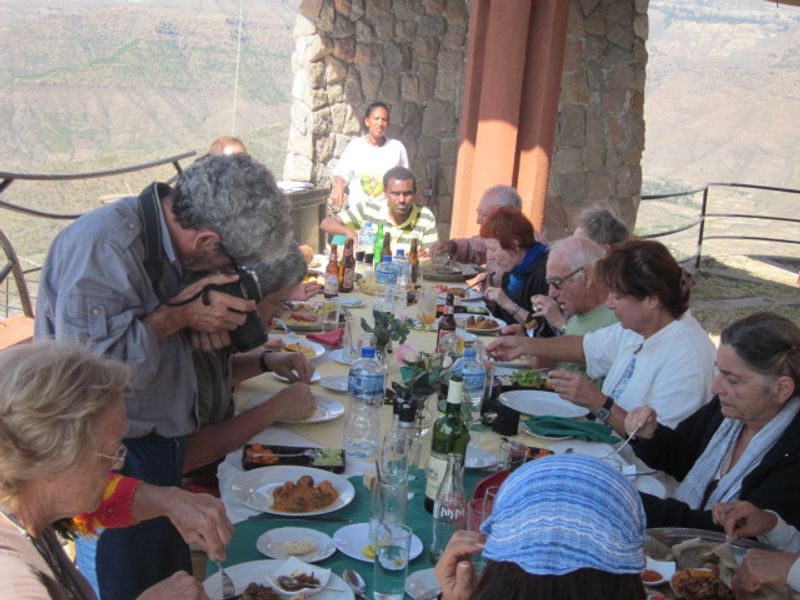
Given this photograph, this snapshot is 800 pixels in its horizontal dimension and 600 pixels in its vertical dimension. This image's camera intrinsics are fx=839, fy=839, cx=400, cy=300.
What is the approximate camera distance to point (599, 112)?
8773 mm

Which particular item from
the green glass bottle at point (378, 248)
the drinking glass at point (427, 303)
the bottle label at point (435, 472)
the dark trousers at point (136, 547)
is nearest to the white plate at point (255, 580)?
the bottle label at point (435, 472)

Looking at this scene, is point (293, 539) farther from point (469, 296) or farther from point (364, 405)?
point (469, 296)

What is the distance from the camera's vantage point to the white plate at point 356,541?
74.4 inches

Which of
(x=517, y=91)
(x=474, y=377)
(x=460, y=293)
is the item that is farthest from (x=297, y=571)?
(x=517, y=91)

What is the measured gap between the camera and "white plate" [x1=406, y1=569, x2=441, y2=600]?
175 cm

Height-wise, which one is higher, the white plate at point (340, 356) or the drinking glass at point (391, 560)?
the drinking glass at point (391, 560)

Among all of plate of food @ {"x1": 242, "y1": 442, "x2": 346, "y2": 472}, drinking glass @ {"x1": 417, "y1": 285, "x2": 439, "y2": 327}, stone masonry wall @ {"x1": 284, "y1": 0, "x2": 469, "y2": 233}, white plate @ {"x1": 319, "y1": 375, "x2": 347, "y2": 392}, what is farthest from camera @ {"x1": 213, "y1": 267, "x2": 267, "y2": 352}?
stone masonry wall @ {"x1": 284, "y1": 0, "x2": 469, "y2": 233}

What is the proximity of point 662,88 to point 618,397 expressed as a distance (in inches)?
1130

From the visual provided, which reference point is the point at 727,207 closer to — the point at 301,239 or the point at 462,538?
the point at 301,239

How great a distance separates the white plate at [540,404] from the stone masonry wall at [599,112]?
5.89m

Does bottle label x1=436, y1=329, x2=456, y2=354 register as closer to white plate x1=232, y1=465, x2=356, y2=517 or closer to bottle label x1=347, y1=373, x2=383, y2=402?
bottle label x1=347, y1=373, x2=383, y2=402

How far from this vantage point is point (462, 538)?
1.50m

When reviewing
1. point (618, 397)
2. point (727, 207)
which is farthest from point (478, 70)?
point (727, 207)

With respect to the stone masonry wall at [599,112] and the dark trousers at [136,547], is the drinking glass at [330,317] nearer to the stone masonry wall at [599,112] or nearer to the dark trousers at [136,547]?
the dark trousers at [136,547]
